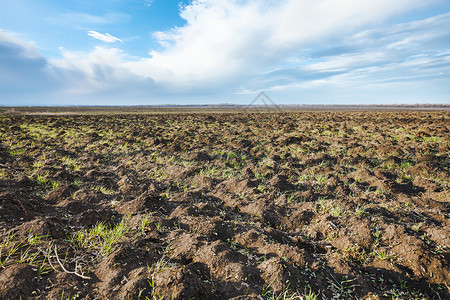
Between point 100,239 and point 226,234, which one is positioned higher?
point 100,239

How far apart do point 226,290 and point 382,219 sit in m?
3.23

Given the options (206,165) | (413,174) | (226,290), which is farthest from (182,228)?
(413,174)

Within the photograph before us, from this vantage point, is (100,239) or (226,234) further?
(226,234)

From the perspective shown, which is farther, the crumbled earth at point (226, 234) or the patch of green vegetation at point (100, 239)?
the patch of green vegetation at point (100, 239)

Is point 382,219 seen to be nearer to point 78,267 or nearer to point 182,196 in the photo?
point 182,196

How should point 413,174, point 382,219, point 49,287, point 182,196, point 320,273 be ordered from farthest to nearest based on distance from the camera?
1. point 413,174
2. point 182,196
3. point 382,219
4. point 320,273
5. point 49,287

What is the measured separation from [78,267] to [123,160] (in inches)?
259

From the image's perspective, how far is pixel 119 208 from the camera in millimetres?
4516

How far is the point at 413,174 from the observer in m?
7.05

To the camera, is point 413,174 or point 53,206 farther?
point 413,174

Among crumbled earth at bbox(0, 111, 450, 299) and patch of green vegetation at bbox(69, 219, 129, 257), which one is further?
patch of green vegetation at bbox(69, 219, 129, 257)

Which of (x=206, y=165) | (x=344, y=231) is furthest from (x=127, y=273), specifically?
(x=206, y=165)

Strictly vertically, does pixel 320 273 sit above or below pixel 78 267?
below

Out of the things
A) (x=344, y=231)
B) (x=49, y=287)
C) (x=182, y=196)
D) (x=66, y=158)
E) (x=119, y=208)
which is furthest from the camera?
(x=66, y=158)
